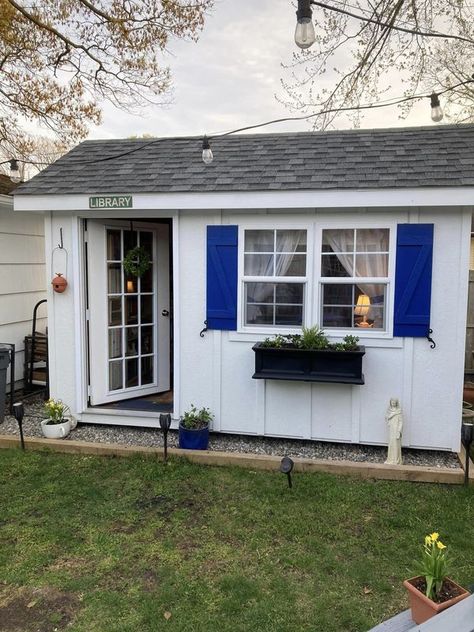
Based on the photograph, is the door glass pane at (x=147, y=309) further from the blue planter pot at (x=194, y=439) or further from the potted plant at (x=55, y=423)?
the blue planter pot at (x=194, y=439)

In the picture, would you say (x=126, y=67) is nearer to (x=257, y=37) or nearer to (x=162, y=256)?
(x=257, y=37)

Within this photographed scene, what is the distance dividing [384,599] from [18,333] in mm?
5696

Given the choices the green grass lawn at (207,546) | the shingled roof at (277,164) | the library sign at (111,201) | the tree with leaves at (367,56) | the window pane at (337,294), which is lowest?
the green grass lawn at (207,546)

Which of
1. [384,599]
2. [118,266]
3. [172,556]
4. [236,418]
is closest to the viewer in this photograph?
[384,599]

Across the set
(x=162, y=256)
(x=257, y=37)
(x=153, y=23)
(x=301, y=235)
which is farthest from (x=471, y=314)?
(x=153, y=23)

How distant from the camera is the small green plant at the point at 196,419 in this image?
464 centimetres

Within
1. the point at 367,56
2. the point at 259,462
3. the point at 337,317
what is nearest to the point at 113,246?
the point at 337,317

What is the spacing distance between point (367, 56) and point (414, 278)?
4721mm

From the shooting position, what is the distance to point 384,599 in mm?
2570

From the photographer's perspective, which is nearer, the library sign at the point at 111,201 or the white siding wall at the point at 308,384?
the white siding wall at the point at 308,384

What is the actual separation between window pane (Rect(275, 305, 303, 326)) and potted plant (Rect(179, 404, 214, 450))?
48.1 inches

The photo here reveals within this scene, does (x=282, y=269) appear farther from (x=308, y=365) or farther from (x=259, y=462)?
(x=259, y=462)

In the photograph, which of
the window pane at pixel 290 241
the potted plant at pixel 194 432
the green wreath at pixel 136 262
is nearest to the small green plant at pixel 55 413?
the potted plant at pixel 194 432

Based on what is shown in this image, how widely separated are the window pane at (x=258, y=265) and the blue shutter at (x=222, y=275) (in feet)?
0.42
